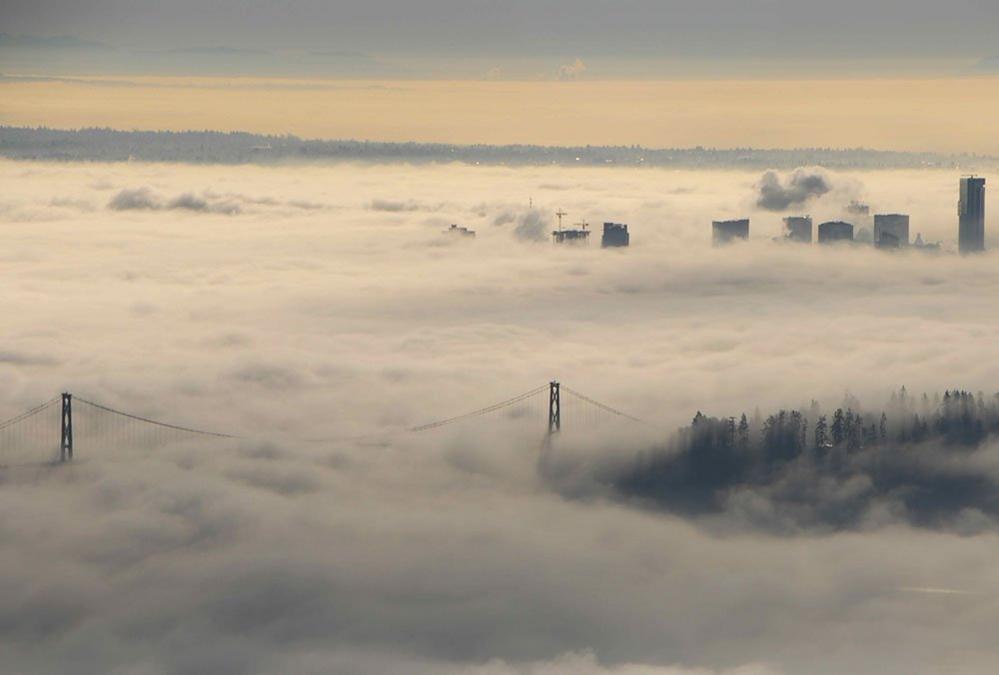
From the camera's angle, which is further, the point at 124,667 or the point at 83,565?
the point at 83,565

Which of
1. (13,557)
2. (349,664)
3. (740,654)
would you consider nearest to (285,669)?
(349,664)

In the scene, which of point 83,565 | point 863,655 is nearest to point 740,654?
point 863,655

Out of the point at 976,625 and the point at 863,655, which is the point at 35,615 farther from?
the point at 976,625

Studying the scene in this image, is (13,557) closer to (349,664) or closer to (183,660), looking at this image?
(183,660)

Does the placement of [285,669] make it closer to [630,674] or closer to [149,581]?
[149,581]

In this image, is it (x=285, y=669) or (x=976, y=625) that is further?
(x=976, y=625)

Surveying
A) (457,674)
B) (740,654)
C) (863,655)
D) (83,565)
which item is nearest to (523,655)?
(457,674)

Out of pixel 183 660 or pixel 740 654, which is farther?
pixel 740 654
